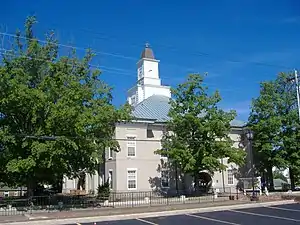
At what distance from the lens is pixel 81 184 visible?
51.0 meters

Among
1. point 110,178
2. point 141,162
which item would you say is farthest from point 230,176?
point 110,178

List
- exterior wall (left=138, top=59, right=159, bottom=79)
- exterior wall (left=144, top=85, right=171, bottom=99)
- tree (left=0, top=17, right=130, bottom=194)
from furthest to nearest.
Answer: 1. exterior wall (left=138, top=59, right=159, bottom=79)
2. exterior wall (left=144, top=85, right=171, bottom=99)
3. tree (left=0, top=17, right=130, bottom=194)

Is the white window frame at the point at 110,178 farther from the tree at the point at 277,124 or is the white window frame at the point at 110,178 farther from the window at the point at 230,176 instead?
the tree at the point at 277,124

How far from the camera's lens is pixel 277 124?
40.9m

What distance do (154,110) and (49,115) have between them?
19247 mm

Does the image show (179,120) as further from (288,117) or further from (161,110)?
(288,117)

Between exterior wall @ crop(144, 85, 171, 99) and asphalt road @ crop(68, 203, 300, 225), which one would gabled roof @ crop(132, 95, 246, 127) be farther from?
asphalt road @ crop(68, 203, 300, 225)

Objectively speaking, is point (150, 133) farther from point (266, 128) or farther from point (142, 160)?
point (266, 128)

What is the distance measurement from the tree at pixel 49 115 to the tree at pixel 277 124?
768 inches

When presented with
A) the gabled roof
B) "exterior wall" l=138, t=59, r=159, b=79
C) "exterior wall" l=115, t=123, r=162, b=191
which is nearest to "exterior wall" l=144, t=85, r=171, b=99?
"exterior wall" l=138, t=59, r=159, b=79

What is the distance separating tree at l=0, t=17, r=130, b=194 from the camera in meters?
25.4

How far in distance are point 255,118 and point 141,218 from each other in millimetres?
27111

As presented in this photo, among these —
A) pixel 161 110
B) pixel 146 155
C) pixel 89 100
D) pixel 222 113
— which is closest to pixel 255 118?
pixel 222 113

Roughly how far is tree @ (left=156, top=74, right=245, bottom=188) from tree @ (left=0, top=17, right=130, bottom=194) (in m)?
8.19
